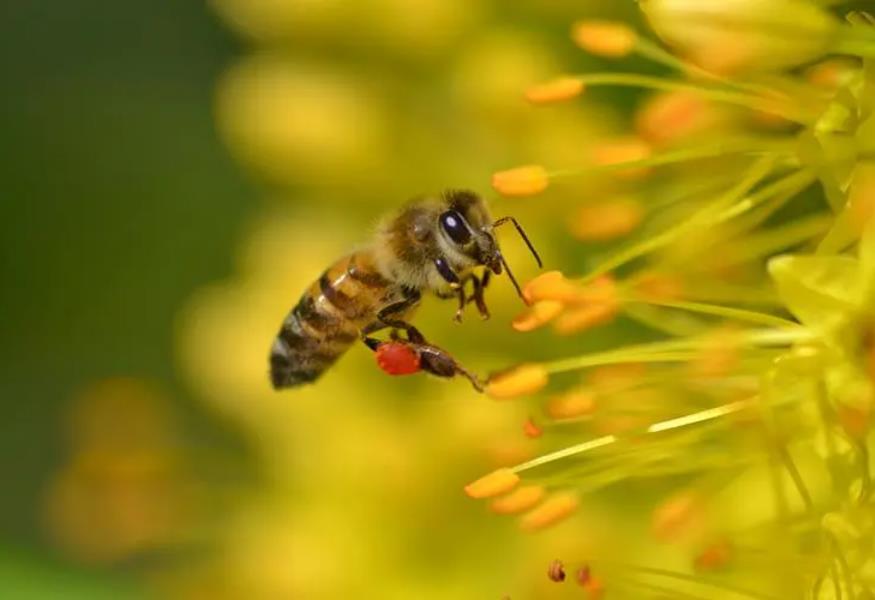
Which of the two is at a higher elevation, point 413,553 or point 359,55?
point 359,55

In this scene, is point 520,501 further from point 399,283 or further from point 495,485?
point 399,283

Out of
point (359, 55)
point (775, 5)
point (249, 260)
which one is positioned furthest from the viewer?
point (249, 260)

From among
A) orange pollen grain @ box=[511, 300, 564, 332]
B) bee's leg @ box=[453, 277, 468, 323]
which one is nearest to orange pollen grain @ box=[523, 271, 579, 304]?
orange pollen grain @ box=[511, 300, 564, 332]

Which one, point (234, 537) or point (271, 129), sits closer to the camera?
point (271, 129)

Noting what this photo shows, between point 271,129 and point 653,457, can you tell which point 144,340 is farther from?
point 653,457

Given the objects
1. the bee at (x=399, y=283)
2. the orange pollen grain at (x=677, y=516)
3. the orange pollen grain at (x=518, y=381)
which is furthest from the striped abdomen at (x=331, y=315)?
the orange pollen grain at (x=677, y=516)

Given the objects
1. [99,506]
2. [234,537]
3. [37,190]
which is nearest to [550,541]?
[234,537]
